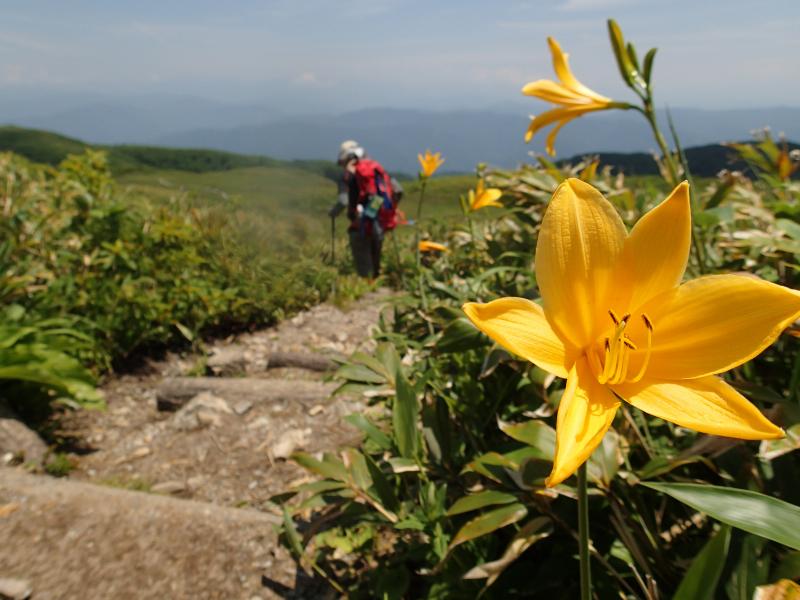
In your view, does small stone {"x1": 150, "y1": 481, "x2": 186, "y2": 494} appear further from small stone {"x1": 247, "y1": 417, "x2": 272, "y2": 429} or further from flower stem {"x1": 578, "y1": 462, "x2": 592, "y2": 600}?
flower stem {"x1": 578, "y1": 462, "x2": 592, "y2": 600}

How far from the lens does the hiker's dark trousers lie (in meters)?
5.90

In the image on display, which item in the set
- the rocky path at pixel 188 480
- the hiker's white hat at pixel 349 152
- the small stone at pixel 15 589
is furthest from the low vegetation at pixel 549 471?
the hiker's white hat at pixel 349 152

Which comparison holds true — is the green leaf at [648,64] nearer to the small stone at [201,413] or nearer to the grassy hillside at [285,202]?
the grassy hillside at [285,202]

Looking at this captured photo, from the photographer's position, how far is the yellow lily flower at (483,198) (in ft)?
5.77

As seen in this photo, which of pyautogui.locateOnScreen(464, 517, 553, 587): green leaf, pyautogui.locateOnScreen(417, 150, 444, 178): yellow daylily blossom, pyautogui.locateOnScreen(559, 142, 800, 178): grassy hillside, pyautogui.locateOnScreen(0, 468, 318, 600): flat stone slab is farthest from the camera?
pyautogui.locateOnScreen(417, 150, 444, 178): yellow daylily blossom

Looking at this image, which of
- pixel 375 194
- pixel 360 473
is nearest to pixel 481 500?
pixel 360 473

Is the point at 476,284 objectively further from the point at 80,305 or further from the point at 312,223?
the point at 312,223

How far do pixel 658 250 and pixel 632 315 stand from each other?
9 centimetres

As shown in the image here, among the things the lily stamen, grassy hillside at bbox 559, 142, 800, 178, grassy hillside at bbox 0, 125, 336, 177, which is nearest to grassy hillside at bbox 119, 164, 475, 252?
grassy hillside at bbox 559, 142, 800, 178

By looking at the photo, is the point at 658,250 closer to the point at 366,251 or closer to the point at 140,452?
the point at 140,452

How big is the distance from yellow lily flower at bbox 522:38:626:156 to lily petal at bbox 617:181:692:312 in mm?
896

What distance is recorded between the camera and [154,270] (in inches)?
145

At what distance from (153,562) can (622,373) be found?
4.55 feet

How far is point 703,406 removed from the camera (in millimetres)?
573
